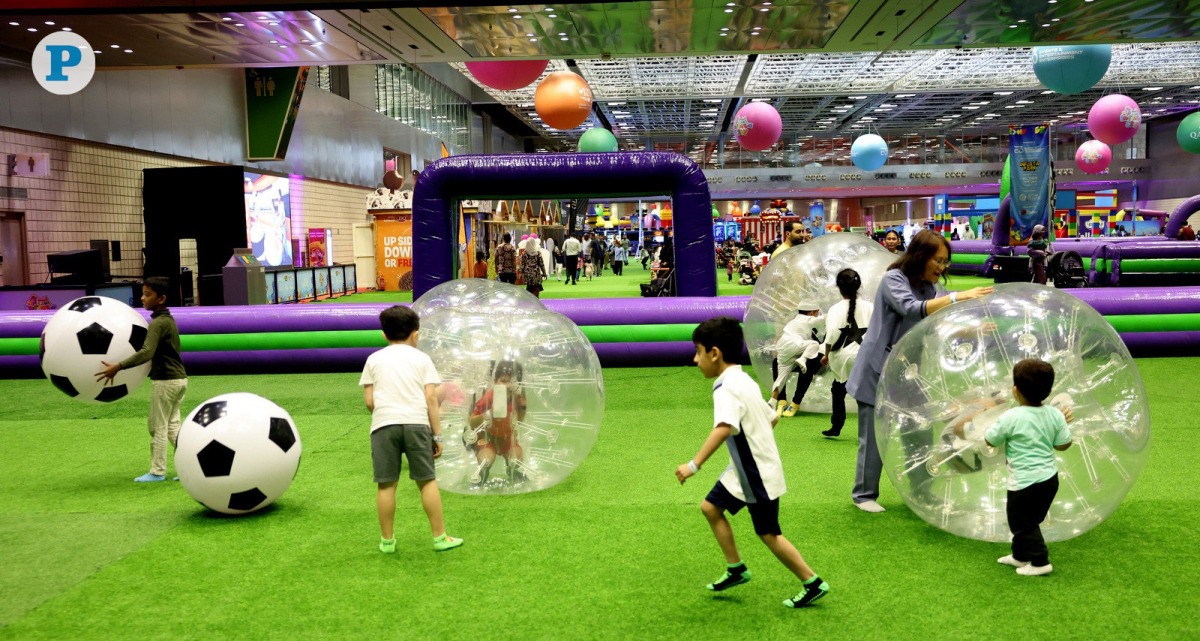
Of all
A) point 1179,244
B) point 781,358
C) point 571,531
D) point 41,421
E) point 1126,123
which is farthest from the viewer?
point 1126,123

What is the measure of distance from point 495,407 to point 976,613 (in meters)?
2.56

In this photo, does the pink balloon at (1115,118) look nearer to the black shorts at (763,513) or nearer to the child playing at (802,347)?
the child playing at (802,347)

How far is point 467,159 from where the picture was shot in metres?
10.9

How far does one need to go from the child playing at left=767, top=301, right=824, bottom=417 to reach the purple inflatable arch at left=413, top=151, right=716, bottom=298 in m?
3.71

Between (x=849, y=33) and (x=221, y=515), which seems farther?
(x=849, y=33)

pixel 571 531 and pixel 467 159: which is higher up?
pixel 467 159

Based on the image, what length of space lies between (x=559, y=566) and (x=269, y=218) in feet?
57.2

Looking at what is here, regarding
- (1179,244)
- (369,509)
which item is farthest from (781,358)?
(1179,244)

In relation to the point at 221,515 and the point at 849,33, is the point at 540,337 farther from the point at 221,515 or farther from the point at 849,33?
the point at 849,33

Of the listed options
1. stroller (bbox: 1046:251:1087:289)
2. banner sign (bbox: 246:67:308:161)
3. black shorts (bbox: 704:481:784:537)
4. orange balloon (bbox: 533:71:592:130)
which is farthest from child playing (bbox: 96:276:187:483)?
stroller (bbox: 1046:251:1087:289)

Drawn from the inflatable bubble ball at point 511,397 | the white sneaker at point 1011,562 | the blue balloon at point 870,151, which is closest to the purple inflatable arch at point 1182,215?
the blue balloon at point 870,151

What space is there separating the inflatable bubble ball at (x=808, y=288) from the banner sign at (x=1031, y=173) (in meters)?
13.9

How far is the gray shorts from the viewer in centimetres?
416

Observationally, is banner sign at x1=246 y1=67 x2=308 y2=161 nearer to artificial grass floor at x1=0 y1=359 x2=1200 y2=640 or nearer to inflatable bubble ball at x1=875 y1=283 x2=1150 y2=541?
artificial grass floor at x1=0 y1=359 x2=1200 y2=640
